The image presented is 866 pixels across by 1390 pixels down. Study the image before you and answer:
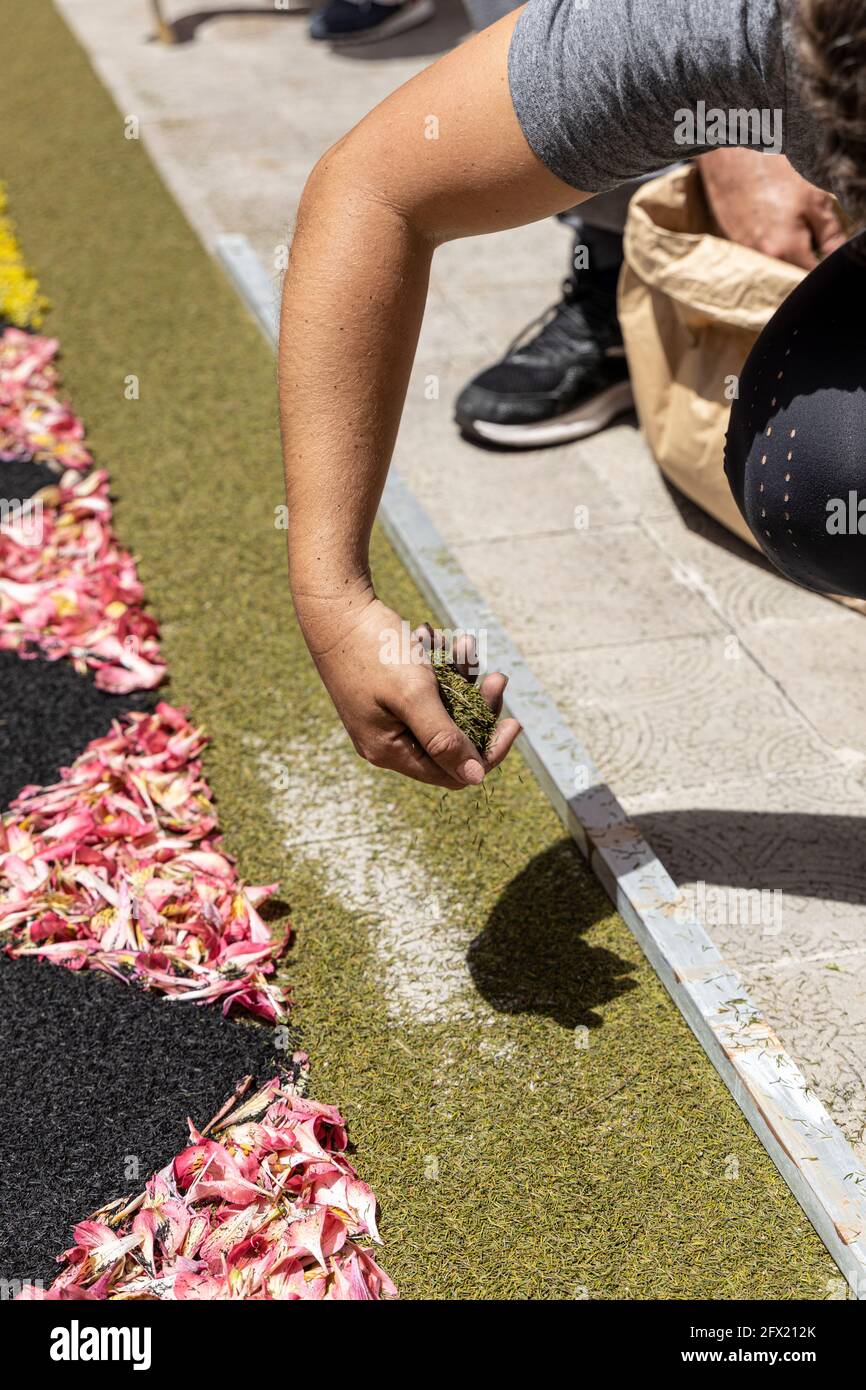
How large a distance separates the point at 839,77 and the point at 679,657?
7.13ft

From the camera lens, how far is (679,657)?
3463mm

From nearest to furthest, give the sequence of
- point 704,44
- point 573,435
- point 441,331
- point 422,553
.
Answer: point 704,44
point 422,553
point 573,435
point 441,331

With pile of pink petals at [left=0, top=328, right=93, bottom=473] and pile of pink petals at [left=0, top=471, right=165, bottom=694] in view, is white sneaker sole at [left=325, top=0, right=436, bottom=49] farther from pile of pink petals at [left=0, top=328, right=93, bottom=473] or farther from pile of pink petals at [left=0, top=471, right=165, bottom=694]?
pile of pink petals at [left=0, top=471, right=165, bottom=694]

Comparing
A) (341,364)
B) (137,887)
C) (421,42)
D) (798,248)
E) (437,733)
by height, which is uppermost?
(341,364)

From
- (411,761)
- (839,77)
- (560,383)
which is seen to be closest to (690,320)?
(560,383)

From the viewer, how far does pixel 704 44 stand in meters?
1.58

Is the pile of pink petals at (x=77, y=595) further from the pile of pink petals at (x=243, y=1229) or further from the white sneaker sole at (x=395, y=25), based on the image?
the white sneaker sole at (x=395, y=25)

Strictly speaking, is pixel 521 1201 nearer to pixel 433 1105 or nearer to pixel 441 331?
pixel 433 1105

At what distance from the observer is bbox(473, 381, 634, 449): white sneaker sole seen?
4430 millimetres

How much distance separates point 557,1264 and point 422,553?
2164 mm

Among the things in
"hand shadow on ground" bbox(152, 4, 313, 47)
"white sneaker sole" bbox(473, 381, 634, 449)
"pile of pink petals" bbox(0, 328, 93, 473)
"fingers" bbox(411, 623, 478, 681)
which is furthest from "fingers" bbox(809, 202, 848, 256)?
"hand shadow on ground" bbox(152, 4, 313, 47)

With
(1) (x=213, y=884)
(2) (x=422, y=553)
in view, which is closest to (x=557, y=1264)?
(1) (x=213, y=884)

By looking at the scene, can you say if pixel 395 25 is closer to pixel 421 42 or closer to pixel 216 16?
pixel 421 42

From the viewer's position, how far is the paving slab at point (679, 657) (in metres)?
2.63
